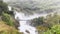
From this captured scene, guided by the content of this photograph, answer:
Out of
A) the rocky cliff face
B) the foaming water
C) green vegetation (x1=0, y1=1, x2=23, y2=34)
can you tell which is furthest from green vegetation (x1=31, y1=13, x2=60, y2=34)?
green vegetation (x1=0, y1=1, x2=23, y2=34)

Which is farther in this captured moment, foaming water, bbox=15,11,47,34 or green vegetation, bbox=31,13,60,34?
foaming water, bbox=15,11,47,34

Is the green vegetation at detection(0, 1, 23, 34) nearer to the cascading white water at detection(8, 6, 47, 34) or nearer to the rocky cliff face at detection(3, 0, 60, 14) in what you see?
the cascading white water at detection(8, 6, 47, 34)

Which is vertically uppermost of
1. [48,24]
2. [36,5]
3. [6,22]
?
→ [36,5]

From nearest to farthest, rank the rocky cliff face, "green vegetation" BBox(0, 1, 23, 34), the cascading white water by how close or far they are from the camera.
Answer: "green vegetation" BBox(0, 1, 23, 34), the cascading white water, the rocky cliff face

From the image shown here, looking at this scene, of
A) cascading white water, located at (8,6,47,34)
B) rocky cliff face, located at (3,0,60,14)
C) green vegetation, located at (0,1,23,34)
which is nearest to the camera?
green vegetation, located at (0,1,23,34)

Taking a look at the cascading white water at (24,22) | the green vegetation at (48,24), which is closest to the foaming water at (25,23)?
the cascading white water at (24,22)

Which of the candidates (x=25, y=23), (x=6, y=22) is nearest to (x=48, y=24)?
(x=25, y=23)

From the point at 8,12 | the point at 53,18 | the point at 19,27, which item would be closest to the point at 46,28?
the point at 53,18

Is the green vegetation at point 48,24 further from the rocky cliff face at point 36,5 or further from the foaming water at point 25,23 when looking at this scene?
the rocky cliff face at point 36,5

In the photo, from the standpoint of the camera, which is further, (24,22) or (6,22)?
(24,22)

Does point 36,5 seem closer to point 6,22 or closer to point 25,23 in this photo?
point 25,23

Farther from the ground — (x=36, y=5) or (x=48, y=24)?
(x=36, y=5)
